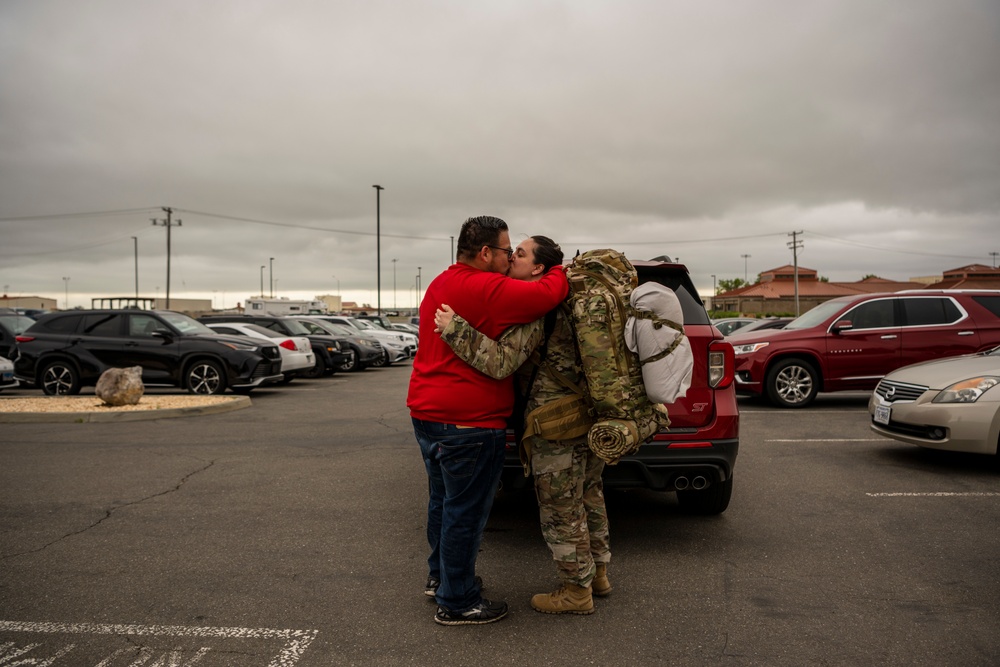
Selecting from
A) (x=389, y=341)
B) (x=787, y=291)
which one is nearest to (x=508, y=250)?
(x=389, y=341)

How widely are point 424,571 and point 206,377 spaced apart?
35.5ft

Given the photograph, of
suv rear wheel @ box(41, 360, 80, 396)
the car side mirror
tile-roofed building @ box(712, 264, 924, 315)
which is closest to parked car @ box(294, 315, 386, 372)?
suv rear wheel @ box(41, 360, 80, 396)

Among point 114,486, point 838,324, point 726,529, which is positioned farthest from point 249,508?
point 838,324

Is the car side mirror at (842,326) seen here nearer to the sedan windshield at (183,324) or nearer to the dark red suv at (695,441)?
the dark red suv at (695,441)

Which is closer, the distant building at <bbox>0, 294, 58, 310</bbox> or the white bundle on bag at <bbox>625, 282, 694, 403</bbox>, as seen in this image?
the white bundle on bag at <bbox>625, 282, 694, 403</bbox>

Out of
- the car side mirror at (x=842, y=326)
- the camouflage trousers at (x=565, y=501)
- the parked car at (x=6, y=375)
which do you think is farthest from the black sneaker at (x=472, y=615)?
the parked car at (x=6, y=375)

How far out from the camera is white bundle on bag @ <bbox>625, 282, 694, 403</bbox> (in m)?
3.31

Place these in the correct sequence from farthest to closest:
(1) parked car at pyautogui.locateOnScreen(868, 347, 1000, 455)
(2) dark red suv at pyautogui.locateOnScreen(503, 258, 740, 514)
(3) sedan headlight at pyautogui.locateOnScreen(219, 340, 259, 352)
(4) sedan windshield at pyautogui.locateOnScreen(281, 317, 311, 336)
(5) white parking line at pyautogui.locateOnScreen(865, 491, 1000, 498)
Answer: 1. (4) sedan windshield at pyautogui.locateOnScreen(281, 317, 311, 336)
2. (3) sedan headlight at pyautogui.locateOnScreen(219, 340, 259, 352)
3. (1) parked car at pyautogui.locateOnScreen(868, 347, 1000, 455)
4. (5) white parking line at pyautogui.locateOnScreen(865, 491, 1000, 498)
5. (2) dark red suv at pyautogui.locateOnScreen(503, 258, 740, 514)

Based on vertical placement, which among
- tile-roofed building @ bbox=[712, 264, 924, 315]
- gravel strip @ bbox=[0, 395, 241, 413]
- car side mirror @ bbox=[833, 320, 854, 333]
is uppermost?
tile-roofed building @ bbox=[712, 264, 924, 315]

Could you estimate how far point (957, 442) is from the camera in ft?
21.5

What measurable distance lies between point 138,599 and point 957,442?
656cm

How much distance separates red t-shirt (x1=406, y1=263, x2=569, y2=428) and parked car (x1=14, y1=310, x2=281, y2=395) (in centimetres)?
1138

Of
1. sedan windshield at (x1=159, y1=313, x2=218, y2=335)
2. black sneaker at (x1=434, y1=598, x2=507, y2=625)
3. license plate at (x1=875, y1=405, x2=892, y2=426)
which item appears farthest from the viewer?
sedan windshield at (x1=159, y1=313, x2=218, y2=335)

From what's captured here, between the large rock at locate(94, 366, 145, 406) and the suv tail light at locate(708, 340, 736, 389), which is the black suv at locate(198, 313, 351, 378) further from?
the suv tail light at locate(708, 340, 736, 389)
